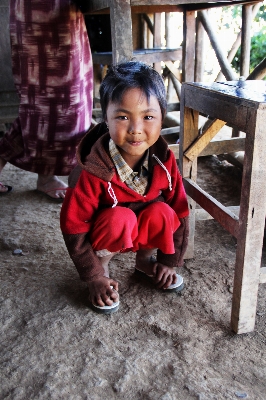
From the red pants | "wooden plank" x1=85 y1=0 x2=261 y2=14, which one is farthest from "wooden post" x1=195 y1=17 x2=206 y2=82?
the red pants

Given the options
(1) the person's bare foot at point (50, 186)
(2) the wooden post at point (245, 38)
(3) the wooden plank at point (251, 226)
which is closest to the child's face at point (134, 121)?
(3) the wooden plank at point (251, 226)

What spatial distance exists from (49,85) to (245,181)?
1.41m

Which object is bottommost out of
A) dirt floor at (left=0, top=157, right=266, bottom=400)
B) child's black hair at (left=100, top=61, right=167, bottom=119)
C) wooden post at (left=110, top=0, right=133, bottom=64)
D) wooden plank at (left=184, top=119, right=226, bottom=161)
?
dirt floor at (left=0, top=157, right=266, bottom=400)

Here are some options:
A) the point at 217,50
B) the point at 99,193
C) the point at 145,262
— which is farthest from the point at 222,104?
the point at 217,50

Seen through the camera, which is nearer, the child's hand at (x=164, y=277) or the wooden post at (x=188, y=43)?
the child's hand at (x=164, y=277)

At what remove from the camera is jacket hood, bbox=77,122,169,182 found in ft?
4.57

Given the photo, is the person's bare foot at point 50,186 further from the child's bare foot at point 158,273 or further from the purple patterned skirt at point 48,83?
the child's bare foot at point 158,273

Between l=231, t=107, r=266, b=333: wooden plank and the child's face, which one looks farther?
the child's face

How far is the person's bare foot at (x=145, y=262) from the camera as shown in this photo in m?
1.69

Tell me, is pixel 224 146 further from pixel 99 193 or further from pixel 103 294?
pixel 103 294

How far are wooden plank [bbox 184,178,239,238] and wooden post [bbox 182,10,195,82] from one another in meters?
1.35

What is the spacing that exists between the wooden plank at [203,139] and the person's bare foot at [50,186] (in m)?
1.10

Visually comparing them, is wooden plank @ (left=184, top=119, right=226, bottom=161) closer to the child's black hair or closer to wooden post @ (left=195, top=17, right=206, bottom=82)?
the child's black hair

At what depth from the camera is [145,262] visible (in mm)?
1709
